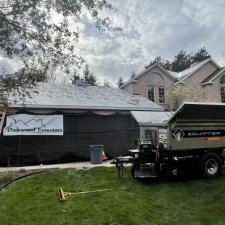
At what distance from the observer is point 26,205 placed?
7457 mm

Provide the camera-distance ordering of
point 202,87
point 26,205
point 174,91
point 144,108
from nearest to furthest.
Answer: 1. point 26,205
2. point 144,108
3. point 174,91
4. point 202,87

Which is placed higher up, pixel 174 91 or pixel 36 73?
pixel 174 91

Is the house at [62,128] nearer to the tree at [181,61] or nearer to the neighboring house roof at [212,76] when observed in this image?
the neighboring house roof at [212,76]

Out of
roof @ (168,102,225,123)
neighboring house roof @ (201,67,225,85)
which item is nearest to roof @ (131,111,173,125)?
roof @ (168,102,225,123)

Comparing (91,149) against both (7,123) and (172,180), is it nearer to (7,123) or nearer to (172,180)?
(7,123)

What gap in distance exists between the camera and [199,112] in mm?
9656

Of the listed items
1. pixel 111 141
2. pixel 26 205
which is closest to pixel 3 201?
pixel 26 205

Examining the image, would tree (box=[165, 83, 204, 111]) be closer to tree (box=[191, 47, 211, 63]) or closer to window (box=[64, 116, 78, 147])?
window (box=[64, 116, 78, 147])

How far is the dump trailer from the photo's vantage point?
31.3 ft

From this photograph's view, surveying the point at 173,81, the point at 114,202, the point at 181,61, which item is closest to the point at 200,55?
the point at 181,61

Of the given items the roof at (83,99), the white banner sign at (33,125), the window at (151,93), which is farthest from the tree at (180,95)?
the white banner sign at (33,125)

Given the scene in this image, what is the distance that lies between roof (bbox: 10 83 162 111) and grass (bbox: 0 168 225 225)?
6235 mm

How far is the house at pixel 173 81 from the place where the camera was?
27.9 m

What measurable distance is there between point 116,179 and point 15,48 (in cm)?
498
